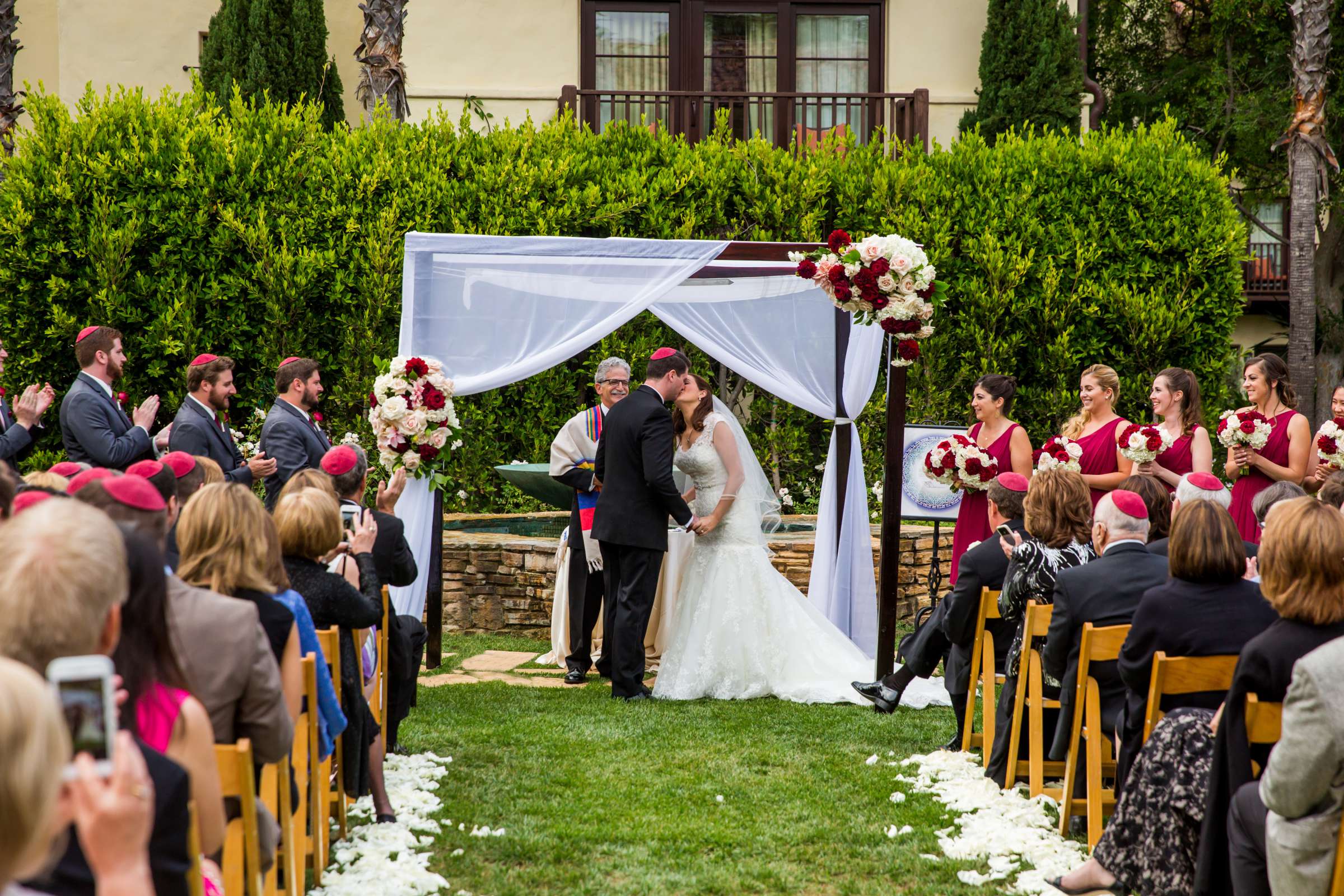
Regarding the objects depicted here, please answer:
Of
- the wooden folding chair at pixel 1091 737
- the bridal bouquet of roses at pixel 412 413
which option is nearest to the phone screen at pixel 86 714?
the wooden folding chair at pixel 1091 737

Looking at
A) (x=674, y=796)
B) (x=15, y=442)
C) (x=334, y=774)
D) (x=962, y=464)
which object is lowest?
(x=674, y=796)

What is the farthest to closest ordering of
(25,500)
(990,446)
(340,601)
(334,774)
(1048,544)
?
(990,446), (1048,544), (334,774), (340,601), (25,500)

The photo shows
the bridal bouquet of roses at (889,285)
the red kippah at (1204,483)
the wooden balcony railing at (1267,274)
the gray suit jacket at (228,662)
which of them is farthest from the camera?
the wooden balcony railing at (1267,274)

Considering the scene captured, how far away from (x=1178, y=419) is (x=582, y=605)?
3.83 m

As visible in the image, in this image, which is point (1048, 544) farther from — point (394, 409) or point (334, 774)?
point (394, 409)

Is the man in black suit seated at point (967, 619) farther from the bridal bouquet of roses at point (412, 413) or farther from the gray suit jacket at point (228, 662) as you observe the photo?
the gray suit jacket at point (228, 662)

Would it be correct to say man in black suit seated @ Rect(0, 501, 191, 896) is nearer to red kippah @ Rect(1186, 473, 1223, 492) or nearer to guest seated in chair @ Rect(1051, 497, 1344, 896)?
guest seated in chair @ Rect(1051, 497, 1344, 896)

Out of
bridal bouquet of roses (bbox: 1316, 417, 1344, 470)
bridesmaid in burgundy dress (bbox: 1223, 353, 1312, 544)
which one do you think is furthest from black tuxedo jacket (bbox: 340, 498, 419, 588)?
bridal bouquet of roses (bbox: 1316, 417, 1344, 470)

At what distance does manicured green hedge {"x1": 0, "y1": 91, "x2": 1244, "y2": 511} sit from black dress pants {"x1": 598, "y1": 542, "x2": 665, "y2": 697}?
12.0 feet

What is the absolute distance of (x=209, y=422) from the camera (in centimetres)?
675

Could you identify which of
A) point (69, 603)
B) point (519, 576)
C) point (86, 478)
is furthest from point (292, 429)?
point (69, 603)

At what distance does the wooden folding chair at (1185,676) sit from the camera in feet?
11.9

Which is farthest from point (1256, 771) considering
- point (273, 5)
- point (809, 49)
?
point (273, 5)

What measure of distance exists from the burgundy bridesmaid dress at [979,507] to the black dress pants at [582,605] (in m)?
2.26
